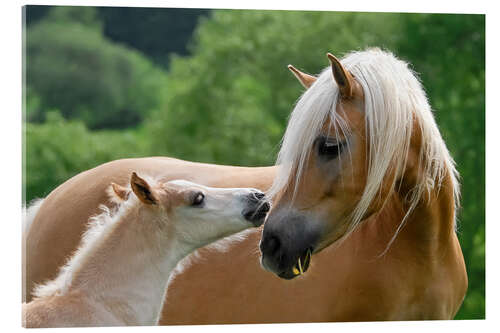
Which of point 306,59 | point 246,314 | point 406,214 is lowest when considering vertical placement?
point 246,314

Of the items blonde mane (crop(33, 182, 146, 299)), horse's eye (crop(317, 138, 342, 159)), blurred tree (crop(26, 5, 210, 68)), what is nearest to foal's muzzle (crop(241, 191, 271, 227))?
horse's eye (crop(317, 138, 342, 159))

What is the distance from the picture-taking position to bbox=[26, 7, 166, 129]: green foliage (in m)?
6.87

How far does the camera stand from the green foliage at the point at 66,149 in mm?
6873

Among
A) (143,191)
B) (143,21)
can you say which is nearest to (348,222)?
(143,191)

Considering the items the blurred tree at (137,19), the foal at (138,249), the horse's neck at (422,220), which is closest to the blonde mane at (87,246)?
the foal at (138,249)

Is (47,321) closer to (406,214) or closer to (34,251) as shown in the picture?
(34,251)

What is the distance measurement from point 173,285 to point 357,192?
1.11 meters

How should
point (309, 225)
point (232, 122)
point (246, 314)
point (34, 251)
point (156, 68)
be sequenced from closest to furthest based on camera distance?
point (309, 225) < point (246, 314) < point (34, 251) < point (232, 122) < point (156, 68)

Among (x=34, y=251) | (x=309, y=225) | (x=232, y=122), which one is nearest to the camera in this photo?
(x=309, y=225)

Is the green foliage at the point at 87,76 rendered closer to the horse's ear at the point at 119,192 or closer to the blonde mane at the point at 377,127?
the horse's ear at the point at 119,192

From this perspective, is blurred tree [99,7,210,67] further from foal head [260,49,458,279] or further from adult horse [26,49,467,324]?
foal head [260,49,458,279]

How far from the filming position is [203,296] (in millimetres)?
3467

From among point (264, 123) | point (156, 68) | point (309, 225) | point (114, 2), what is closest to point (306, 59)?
point (264, 123)

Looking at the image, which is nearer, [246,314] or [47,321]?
[47,321]
